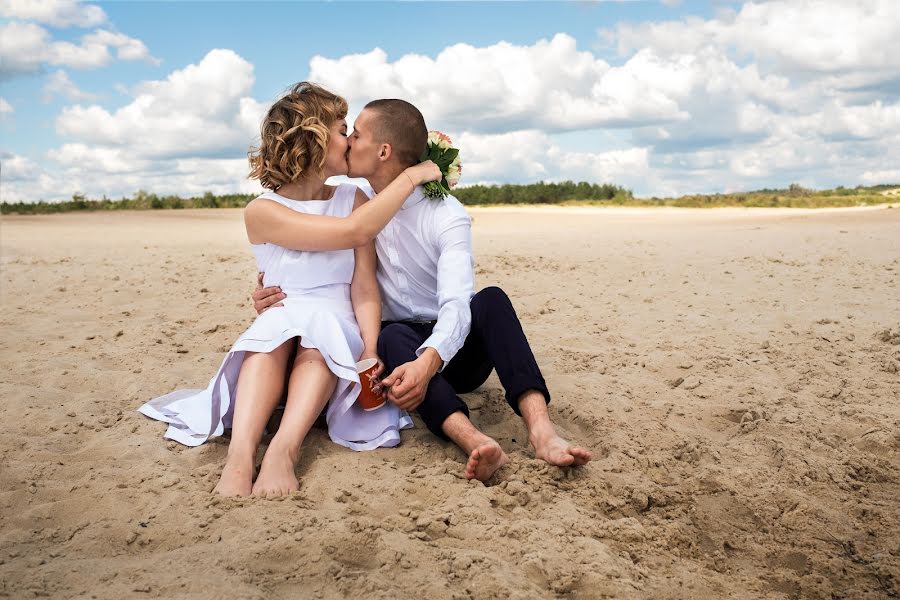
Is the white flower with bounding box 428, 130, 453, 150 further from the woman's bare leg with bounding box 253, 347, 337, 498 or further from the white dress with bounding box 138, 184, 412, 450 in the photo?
the woman's bare leg with bounding box 253, 347, 337, 498

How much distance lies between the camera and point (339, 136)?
3.47 m

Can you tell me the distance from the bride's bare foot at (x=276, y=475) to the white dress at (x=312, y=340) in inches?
15.4

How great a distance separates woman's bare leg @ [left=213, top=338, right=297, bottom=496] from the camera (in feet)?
9.38

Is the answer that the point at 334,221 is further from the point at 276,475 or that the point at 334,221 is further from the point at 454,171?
the point at 276,475

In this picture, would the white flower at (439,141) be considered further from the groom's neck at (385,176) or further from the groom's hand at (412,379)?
the groom's hand at (412,379)

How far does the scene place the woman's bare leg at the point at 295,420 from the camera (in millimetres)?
2760

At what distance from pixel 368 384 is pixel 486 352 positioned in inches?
21.0

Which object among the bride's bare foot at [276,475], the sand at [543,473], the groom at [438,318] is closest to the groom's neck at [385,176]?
the groom at [438,318]

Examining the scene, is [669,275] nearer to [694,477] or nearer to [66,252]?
[694,477]

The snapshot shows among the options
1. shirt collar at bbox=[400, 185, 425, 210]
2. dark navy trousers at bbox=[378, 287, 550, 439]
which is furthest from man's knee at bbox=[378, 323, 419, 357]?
shirt collar at bbox=[400, 185, 425, 210]

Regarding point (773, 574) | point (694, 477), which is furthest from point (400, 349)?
point (773, 574)

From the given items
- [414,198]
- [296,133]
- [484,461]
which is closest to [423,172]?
[414,198]

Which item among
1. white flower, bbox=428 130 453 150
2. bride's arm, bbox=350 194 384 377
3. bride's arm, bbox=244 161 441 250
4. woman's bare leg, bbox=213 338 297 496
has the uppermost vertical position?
white flower, bbox=428 130 453 150

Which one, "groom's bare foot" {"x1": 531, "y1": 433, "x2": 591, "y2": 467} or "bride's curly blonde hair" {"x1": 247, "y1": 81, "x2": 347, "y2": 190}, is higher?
"bride's curly blonde hair" {"x1": 247, "y1": 81, "x2": 347, "y2": 190}
